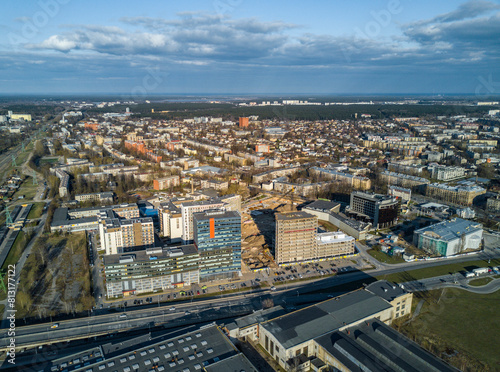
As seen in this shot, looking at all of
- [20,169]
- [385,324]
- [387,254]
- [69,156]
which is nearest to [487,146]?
[387,254]

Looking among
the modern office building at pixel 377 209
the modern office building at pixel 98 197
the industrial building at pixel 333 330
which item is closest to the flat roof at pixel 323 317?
the industrial building at pixel 333 330

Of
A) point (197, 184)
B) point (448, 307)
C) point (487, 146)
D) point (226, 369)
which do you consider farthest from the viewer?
point (487, 146)

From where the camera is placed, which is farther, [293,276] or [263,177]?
[263,177]

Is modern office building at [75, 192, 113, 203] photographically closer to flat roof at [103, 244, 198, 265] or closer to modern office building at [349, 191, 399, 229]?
flat roof at [103, 244, 198, 265]

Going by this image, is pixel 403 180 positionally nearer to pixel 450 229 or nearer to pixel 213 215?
pixel 450 229

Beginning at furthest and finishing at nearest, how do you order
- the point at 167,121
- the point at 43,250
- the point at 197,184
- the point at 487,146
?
the point at 167,121 < the point at 487,146 < the point at 197,184 < the point at 43,250

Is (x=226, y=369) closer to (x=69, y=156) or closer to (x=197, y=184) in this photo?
(x=197, y=184)

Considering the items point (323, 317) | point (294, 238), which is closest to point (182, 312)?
point (323, 317)

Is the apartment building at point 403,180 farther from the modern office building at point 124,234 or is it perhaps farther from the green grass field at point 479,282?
the modern office building at point 124,234
